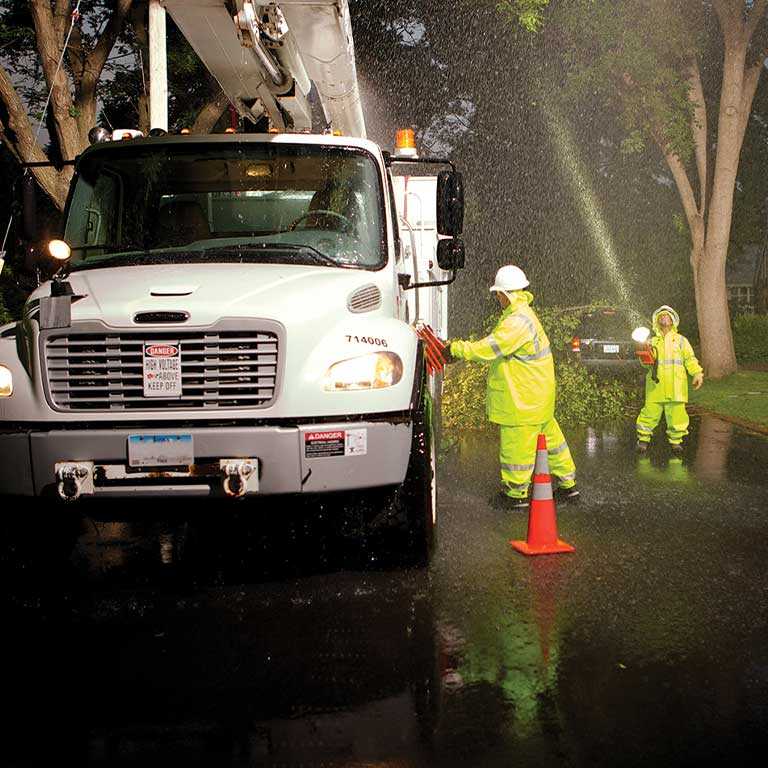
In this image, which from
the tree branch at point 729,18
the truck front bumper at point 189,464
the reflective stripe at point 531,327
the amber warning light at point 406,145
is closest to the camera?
the truck front bumper at point 189,464

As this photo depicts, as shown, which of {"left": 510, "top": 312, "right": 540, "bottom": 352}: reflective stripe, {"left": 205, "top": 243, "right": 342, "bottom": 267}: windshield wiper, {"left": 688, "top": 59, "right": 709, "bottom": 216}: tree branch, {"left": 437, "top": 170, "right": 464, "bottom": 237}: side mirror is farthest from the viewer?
{"left": 688, "top": 59, "right": 709, "bottom": 216}: tree branch

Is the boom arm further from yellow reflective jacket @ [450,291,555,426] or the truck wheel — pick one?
the truck wheel

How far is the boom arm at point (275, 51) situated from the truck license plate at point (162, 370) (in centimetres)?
252

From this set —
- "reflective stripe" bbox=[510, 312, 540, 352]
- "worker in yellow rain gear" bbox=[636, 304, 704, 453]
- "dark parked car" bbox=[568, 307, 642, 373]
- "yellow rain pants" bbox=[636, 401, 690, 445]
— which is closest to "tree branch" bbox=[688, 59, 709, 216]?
"dark parked car" bbox=[568, 307, 642, 373]

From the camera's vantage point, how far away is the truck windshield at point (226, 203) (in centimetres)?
612

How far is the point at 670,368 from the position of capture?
1141 cm

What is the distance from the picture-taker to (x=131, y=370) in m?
5.21

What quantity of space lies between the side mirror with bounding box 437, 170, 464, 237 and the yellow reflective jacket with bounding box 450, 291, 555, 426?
4.71 feet

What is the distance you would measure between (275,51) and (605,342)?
1074 cm

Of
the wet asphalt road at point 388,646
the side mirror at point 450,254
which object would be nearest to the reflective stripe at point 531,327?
the wet asphalt road at point 388,646

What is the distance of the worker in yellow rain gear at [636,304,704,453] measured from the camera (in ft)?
36.9

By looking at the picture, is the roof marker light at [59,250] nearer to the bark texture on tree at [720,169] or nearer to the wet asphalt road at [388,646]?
the wet asphalt road at [388,646]

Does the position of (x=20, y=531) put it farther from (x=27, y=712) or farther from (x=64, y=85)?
(x=64, y=85)

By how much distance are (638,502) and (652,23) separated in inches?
543
